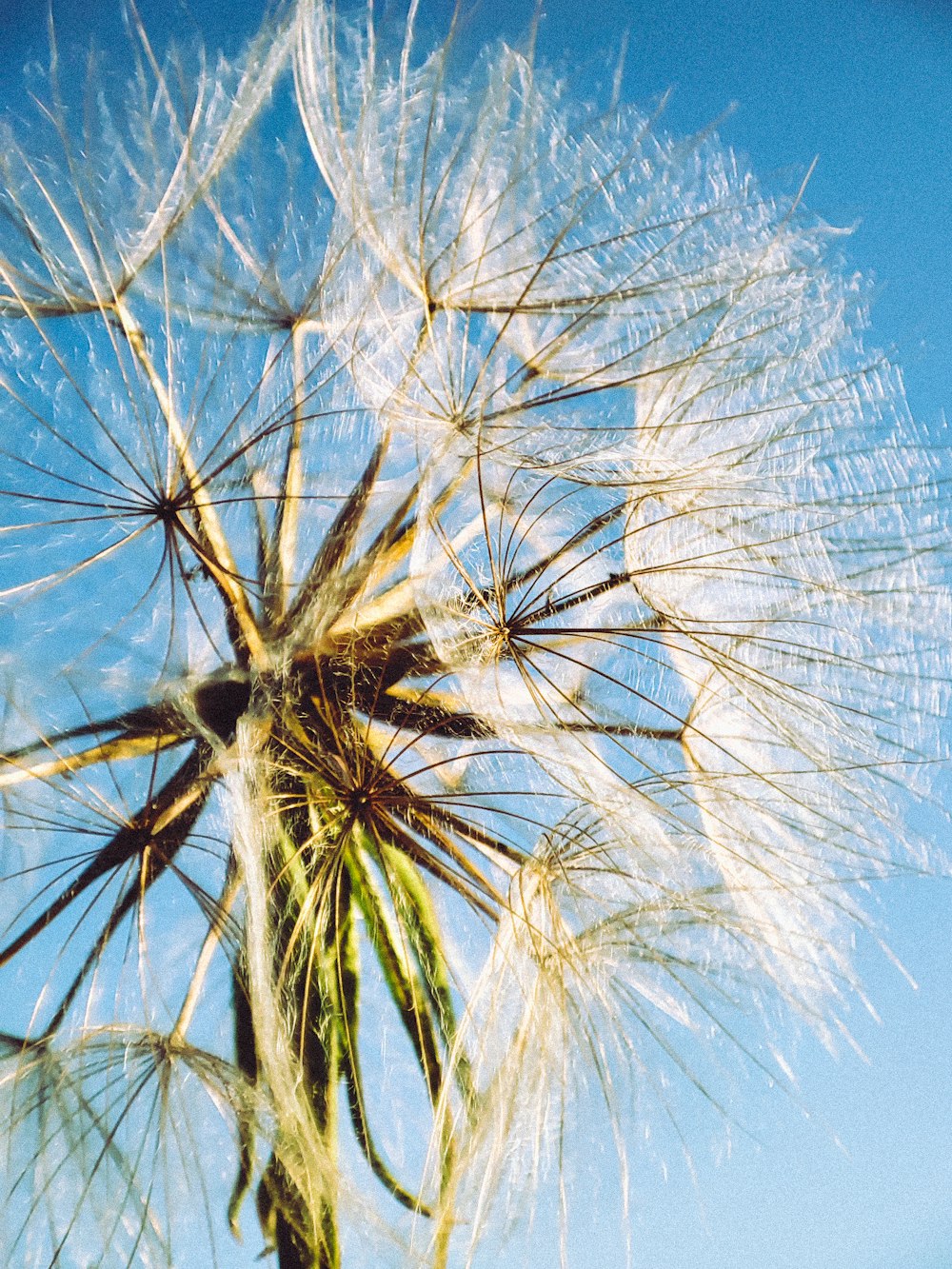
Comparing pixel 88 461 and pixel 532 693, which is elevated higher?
pixel 88 461

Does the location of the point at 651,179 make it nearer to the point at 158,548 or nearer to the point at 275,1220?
the point at 158,548

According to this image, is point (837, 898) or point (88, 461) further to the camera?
point (837, 898)

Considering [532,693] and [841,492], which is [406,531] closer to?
[532,693]

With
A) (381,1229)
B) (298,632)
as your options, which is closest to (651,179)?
(298,632)

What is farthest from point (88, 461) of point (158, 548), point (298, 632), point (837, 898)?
point (837, 898)

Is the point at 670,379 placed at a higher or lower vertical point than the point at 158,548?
higher

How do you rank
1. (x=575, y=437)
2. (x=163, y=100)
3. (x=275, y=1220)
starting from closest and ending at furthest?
(x=275, y=1220), (x=575, y=437), (x=163, y=100)

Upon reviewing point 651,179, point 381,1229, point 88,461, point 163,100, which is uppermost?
point 163,100

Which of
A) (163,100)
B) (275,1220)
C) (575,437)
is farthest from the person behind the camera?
(163,100)

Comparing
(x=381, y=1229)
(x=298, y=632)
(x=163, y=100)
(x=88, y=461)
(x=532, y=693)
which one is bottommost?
(x=381, y=1229)

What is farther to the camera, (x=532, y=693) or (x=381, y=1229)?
(x=532, y=693)
